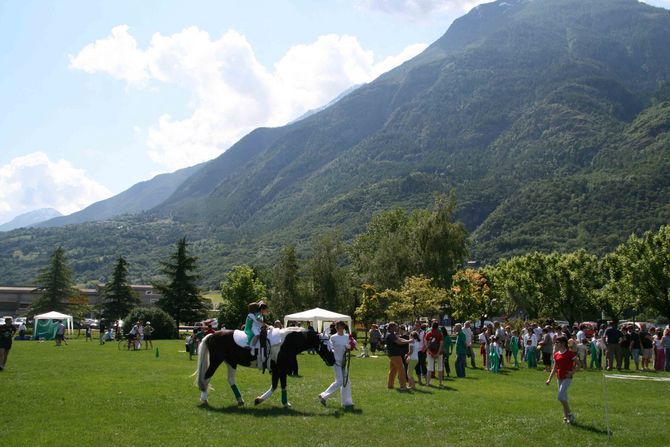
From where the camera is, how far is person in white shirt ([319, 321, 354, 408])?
517 inches

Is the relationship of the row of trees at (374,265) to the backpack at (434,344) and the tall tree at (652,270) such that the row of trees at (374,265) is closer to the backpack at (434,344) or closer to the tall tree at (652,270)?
the tall tree at (652,270)

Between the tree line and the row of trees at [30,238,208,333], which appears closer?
the tree line

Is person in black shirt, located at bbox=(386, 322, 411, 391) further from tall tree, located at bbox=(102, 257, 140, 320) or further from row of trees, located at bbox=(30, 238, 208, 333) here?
tall tree, located at bbox=(102, 257, 140, 320)

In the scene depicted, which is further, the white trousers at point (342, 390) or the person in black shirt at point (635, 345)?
the person in black shirt at point (635, 345)

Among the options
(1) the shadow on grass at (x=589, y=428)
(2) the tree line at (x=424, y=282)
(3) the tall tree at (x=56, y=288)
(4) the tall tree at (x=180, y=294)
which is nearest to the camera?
(1) the shadow on grass at (x=589, y=428)

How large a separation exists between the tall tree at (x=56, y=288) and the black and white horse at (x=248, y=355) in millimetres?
66129

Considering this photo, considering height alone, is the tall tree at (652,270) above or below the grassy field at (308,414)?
above

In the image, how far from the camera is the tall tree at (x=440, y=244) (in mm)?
49531

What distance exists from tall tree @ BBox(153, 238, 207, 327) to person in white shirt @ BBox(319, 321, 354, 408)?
50.7 m

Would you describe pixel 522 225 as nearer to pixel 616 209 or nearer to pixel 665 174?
pixel 616 209

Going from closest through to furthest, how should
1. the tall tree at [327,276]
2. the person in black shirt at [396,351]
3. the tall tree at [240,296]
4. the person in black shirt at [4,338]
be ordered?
1. the person in black shirt at [396,351]
2. the person in black shirt at [4,338]
3. the tall tree at [327,276]
4. the tall tree at [240,296]

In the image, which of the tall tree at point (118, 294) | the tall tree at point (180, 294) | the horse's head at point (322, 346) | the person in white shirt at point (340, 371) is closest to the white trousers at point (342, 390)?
the person in white shirt at point (340, 371)

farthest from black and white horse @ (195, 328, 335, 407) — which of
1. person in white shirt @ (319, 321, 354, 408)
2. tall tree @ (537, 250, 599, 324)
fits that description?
tall tree @ (537, 250, 599, 324)

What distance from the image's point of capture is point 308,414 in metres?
12.3
